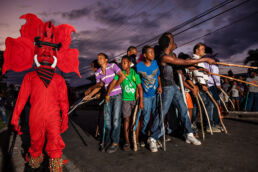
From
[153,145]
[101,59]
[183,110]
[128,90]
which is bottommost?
[153,145]

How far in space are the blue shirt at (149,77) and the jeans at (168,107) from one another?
252 mm

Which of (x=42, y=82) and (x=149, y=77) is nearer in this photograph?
(x=42, y=82)

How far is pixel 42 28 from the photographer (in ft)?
9.23

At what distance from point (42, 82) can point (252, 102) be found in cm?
866

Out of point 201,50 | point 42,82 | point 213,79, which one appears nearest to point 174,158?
point 42,82

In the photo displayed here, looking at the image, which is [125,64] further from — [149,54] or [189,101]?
[189,101]

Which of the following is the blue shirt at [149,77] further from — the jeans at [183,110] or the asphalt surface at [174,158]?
the asphalt surface at [174,158]

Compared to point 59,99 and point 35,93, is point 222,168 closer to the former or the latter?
point 59,99

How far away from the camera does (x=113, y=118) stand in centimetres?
370

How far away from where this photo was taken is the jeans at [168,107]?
363 cm

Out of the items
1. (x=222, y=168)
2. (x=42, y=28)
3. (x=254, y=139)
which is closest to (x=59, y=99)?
(x=42, y=28)

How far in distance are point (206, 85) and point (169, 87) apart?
1674 millimetres

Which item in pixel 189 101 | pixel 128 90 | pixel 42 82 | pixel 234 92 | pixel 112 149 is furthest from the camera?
pixel 234 92

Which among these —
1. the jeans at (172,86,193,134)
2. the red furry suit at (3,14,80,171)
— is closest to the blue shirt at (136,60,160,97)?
the jeans at (172,86,193,134)
